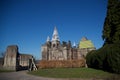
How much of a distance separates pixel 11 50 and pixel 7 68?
13.5 ft

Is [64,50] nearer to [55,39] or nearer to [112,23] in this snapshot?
[55,39]

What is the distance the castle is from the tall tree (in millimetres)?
45292

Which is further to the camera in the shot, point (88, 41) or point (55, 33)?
point (55, 33)

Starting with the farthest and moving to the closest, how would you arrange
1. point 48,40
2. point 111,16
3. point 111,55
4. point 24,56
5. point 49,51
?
point 48,40, point 49,51, point 24,56, point 111,16, point 111,55

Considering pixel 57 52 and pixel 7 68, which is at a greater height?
pixel 57 52

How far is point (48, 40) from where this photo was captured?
9038 centimetres

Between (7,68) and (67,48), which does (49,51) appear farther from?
(7,68)

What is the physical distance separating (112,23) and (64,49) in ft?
165

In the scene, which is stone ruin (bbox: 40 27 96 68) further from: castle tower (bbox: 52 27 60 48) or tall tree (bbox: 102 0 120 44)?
tall tree (bbox: 102 0 120 44)

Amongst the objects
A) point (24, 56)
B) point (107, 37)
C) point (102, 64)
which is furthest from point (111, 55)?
point (24, 56)

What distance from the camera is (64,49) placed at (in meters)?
77.5

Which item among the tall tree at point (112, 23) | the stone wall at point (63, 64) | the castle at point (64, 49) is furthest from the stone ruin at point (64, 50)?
the tall tree at point (112, 23)

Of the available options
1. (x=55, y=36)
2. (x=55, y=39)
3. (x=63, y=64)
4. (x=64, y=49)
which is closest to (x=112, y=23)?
(x=63, y=64)

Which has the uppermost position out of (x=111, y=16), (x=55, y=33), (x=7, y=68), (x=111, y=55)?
(x=55, y=33)
